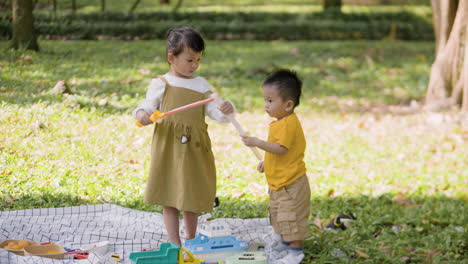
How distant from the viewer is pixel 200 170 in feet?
12.0

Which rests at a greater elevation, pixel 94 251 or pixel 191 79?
pixel 191 79

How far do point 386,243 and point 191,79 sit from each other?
1757 millimetres

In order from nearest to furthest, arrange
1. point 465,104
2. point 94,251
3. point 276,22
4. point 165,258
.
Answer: point 165,258 < point 94,251 < point 465,104 < point 276,22

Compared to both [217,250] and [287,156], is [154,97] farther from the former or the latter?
[217,250]

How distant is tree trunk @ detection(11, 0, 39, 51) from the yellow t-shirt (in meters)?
2.14

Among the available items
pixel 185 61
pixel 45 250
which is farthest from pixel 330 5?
pixel 45 250

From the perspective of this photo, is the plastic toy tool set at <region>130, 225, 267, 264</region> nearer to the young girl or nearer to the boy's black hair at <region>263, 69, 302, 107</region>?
the young girl

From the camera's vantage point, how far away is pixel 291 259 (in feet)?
12.1

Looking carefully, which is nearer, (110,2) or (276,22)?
(110,2)

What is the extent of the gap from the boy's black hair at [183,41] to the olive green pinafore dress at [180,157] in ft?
0.67

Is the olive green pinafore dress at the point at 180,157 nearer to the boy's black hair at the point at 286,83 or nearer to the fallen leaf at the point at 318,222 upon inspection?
the boy's black hair at the point at 286,83

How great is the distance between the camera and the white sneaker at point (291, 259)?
3.65 metres

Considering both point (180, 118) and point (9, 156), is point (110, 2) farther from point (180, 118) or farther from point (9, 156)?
point (180, 118)

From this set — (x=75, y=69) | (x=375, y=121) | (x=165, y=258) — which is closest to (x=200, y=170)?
(x=165, y=258)
